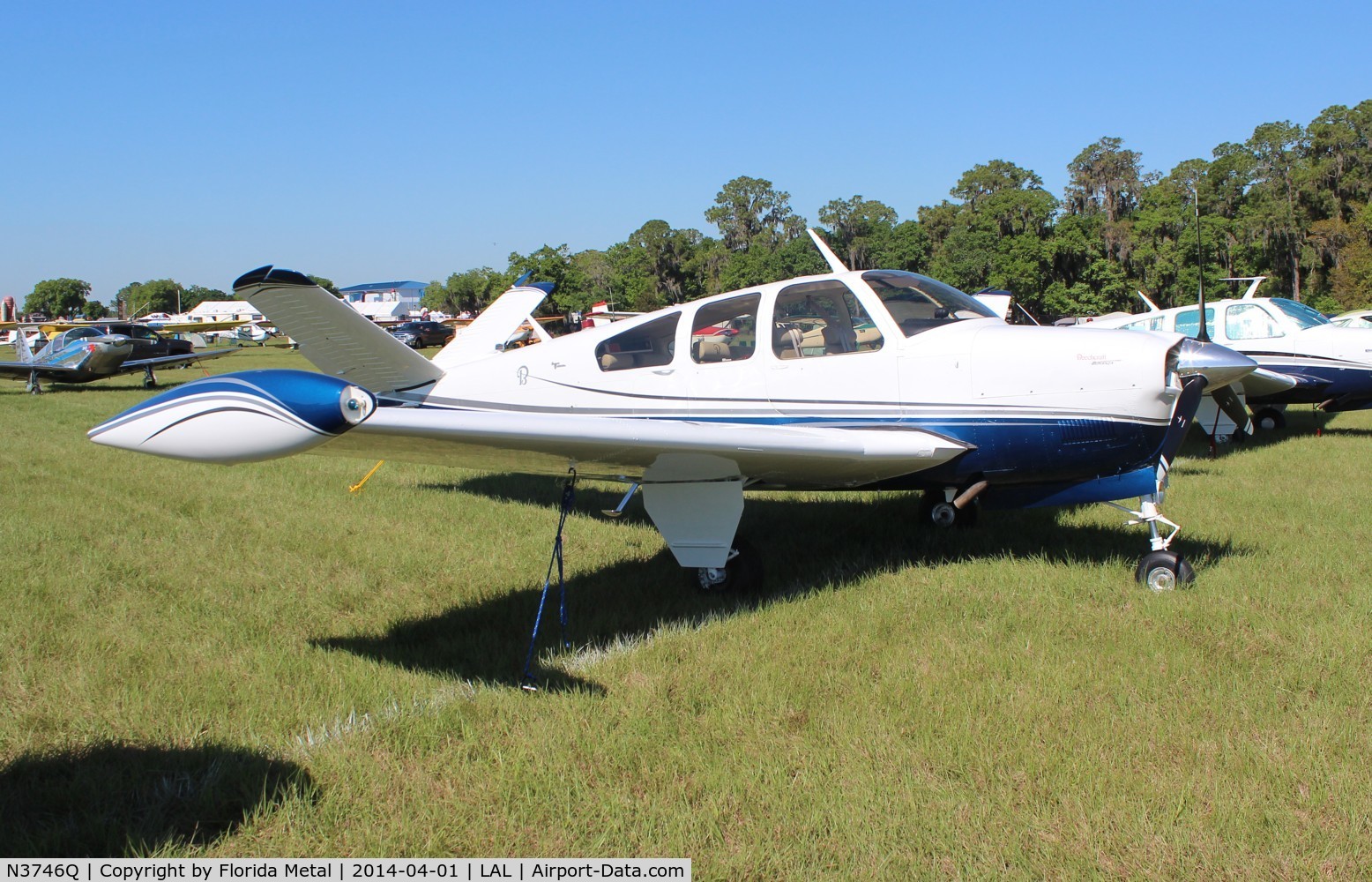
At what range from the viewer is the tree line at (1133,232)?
52844 millimetres

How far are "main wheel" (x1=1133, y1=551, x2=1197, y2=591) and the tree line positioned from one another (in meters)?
47.4

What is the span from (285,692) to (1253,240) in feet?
209

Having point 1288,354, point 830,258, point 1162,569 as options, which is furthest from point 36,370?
point 1288,354

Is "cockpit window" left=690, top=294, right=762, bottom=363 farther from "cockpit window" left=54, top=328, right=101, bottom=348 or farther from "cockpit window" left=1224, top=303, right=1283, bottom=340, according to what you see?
"cockpit window" left=54, top=328, right=101, bottom=348

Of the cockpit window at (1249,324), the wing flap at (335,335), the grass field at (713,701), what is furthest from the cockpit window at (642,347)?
the cockpit window at (1249,324)

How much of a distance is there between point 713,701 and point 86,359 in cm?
2324

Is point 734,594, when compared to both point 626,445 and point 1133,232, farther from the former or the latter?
point 1133,232

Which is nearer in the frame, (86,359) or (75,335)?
(86,359)

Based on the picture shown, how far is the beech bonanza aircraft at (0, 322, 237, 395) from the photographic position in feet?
70.2

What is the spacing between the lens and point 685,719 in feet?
12.0

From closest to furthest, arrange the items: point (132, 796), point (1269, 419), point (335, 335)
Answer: point (132, 796) < point (335, 335) < point (1269, 419)

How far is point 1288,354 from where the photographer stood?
40.7 feet

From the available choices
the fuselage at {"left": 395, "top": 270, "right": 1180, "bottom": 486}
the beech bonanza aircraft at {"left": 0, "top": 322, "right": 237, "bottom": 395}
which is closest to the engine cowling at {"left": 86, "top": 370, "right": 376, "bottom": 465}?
the fuselage at {"left": 395, "top": 270, "right": 1180, "bottom": 486}

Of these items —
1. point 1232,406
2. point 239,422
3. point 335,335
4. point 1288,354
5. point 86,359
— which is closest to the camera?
point 239,422
